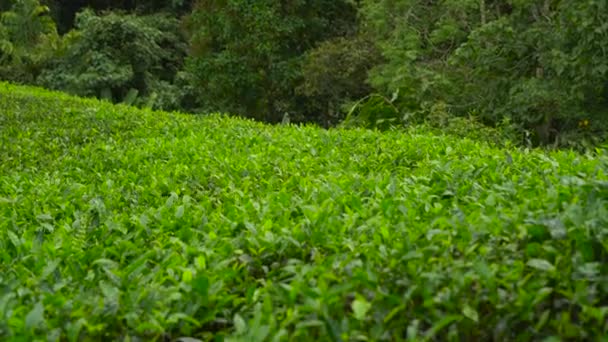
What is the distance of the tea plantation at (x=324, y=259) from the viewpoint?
5.14 ft

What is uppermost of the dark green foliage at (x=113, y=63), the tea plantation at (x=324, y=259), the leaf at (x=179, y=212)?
the tea plantation at (x=324, y=259)

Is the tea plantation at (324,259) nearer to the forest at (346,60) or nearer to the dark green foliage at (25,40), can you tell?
the forest at (346,60)

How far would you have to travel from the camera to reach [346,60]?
43.7ft

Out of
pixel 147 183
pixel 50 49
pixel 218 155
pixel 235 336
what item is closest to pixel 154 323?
pixel 235 336

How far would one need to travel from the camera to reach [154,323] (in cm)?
166

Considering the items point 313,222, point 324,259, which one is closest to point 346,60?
point 313,222

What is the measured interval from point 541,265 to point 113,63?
1520 centimetres

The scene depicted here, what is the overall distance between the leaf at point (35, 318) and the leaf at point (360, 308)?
0.75 meters

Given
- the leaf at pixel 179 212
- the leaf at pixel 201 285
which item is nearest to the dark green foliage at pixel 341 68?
the leaf at pixel 179 212

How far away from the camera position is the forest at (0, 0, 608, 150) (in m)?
9.23

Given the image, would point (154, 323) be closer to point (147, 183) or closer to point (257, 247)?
point (257, 247)

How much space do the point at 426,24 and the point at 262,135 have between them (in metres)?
6.96

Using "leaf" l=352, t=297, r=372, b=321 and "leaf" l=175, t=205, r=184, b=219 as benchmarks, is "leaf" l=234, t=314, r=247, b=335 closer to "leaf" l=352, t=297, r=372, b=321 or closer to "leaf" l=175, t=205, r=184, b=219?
"leaf" l=352, t=297, r=372, b=321

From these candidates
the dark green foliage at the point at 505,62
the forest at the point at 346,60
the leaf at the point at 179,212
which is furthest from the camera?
the forest at the point at 346,60
